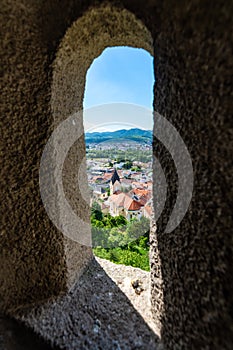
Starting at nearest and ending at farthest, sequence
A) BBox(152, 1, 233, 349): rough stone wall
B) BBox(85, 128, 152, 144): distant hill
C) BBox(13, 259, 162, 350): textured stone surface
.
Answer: BBox(152, 1, 233, 349): rough stone wall → BBox(13, 259, 162, 350): textured stone surface → BBox(85, 128, 152, 144): distant hill

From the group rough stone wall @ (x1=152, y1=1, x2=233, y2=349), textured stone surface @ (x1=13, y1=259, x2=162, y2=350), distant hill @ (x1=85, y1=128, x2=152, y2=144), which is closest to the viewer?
rough stone wall @ (x1=152, y1=1, x2=233, y2=349)

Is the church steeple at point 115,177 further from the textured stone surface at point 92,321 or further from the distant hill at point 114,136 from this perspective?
the textured stone surface at point 92,321

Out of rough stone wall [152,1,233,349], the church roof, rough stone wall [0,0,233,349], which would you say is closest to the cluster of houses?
the church roof

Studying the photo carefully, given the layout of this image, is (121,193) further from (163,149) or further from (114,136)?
(163,149)

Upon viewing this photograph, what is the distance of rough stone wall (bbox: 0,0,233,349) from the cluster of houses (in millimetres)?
285

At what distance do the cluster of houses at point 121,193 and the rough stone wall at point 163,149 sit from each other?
0.94ft

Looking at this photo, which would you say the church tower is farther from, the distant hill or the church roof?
the distant hill

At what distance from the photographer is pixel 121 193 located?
42.1 inches

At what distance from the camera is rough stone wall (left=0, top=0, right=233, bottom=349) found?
0.43 m

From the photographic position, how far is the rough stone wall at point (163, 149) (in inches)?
16.9

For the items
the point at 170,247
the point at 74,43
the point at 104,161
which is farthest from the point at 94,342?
the point at 74,43

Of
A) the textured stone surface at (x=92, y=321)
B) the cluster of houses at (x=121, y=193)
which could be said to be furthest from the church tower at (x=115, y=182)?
the textured stone surface at (x=92, y=321)

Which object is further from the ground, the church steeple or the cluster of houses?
the church steeple

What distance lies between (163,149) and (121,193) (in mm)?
489
